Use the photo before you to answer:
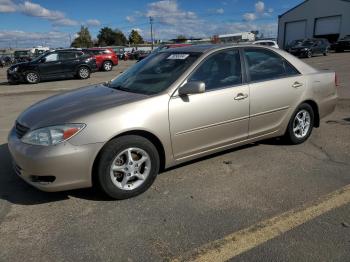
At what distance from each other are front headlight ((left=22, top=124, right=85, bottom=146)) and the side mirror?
3.79 ft

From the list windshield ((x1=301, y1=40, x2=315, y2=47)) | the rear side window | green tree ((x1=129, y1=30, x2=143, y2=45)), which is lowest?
windshield ((x1=301, y1=40, x2=315, y2=47))

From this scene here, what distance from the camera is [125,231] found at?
10.5 ft

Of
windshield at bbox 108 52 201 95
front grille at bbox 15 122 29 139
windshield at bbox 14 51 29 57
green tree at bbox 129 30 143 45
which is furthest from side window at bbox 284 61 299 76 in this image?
green tree at bbox 129 30 143 45

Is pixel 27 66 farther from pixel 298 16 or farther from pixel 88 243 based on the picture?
pixel 298 16

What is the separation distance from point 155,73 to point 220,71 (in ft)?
2.63

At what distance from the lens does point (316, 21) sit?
4731cm

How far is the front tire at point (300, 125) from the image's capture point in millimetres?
5258

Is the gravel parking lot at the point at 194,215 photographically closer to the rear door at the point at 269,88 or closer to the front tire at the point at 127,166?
the front tire at the point at 127,166

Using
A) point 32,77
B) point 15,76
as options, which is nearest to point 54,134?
point 32,77

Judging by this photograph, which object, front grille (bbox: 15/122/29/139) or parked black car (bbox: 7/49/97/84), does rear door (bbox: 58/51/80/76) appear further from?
front grille (bbox: 15/122/29/139)

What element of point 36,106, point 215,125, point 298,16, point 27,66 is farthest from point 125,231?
point 298,16

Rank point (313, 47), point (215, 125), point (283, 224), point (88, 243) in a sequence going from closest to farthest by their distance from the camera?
1. point (88, 243)
2. point (283, 224)
3. point (215, 125)
4. point (313, 47)

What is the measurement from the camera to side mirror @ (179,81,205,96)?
12.9 feet

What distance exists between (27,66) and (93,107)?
603 inches
